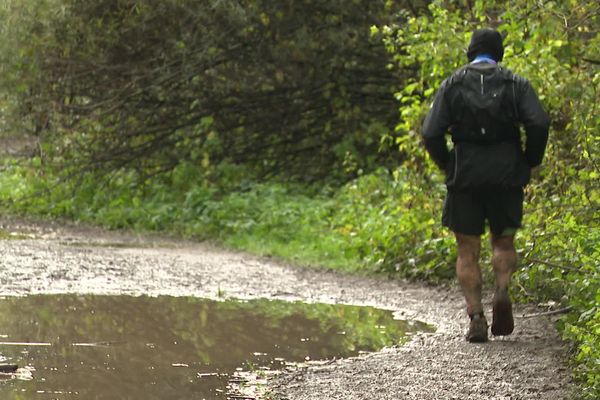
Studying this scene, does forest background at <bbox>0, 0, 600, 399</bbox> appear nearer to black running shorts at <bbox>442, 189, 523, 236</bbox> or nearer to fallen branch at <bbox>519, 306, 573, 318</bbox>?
fallen branch at <bbox>519, 306, 573, 318</bbox>

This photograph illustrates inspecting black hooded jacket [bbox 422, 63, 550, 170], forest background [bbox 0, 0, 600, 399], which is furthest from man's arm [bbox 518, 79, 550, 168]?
forest background [bbox 0, 0, 600, 399]

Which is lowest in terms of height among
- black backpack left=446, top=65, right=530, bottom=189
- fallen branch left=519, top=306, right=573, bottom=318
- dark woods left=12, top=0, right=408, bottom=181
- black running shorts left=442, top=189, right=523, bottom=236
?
fallen branch left=519, top=306, right=573, bottom=318

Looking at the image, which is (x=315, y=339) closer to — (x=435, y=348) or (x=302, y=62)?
(x=435, y=348)

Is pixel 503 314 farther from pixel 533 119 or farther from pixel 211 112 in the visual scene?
pixel 211 112

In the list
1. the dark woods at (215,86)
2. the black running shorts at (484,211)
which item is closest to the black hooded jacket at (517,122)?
the black running shorts at (484,211)

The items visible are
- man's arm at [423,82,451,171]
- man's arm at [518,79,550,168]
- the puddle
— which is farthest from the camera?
man's arm at [423,82,451,171]

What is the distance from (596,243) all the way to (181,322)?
2.79 meters

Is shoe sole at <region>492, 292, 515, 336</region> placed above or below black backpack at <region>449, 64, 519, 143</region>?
below

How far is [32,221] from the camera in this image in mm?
17672

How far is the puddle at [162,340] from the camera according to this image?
571cm

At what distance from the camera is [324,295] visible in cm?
981

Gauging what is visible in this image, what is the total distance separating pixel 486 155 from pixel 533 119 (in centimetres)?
37

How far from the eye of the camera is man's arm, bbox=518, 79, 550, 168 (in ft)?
23.9

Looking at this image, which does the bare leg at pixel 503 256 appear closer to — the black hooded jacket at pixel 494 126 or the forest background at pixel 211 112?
the black hooded jacket at pixel 494 126
